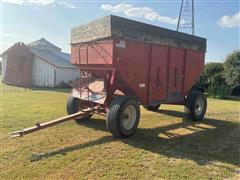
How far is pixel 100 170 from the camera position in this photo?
4.31 meters

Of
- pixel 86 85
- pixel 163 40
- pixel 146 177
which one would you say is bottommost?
pixel 146 177

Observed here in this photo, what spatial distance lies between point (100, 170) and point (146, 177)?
2.44 ft

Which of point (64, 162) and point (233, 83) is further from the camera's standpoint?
point (233, 83)

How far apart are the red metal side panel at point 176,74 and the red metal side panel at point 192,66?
0.25 metres

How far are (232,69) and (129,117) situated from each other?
13.5m

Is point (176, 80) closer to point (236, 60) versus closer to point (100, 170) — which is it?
point (100, 170)

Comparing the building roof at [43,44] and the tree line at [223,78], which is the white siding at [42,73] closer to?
the building roof at [43,44]

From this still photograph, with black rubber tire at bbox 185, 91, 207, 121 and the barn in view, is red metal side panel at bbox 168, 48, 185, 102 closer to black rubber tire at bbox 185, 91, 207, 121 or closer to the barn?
black rubber tire at bbox 185, 91, 207, 121

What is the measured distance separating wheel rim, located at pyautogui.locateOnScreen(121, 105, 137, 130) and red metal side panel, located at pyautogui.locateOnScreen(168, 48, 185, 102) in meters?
1.93

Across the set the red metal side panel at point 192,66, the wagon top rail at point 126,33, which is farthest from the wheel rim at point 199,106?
the wagon top rail at point 126,33

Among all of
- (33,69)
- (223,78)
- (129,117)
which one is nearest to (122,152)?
(129,117)

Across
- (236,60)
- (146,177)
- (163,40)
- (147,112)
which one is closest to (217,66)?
(236,60)

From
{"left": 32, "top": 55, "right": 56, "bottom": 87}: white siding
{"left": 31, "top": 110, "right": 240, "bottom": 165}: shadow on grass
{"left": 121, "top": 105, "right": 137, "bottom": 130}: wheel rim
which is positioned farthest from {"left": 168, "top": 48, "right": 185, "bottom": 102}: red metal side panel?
{"left": 32, "top": 55, "right": 56, "bottom": 87}: white siding

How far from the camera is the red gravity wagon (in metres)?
6.17
